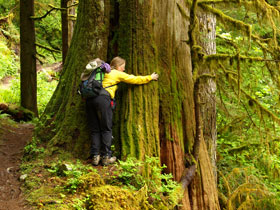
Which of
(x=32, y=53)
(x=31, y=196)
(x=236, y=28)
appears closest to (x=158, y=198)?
(x=31, y=196)

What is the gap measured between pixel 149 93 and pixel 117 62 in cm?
82

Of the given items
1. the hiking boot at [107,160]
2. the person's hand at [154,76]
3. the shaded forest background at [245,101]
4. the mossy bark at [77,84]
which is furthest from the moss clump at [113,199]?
the person's hand at [154,76]

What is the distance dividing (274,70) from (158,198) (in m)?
4.28

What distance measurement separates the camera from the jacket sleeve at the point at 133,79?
18.0 ft

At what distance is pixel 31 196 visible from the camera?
452 centimetres

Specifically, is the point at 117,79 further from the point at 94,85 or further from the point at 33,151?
the point at 33,151

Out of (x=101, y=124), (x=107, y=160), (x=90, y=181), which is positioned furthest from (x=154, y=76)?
(x=90, y=181)

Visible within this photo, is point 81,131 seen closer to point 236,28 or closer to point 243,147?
point 236,28

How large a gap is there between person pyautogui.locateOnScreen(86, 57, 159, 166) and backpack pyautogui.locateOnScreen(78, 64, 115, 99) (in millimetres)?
99

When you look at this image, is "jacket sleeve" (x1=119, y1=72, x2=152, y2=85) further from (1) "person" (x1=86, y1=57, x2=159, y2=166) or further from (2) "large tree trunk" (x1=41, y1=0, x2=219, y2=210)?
(2) "large tree trunk" (x1=41, y1=0, x2=219, y2=210)

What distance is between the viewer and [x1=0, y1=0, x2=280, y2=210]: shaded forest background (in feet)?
21.3

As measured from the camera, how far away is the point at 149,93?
5.75 m

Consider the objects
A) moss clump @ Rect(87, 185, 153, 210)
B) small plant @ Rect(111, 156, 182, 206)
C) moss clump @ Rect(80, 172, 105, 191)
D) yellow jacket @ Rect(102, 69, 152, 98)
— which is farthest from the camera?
yellow jacket @ Rect(102, 69, 152, 98)

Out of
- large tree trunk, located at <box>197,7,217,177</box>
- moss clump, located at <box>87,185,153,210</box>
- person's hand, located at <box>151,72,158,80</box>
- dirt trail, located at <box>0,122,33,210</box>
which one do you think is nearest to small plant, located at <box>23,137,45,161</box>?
dirt trail, located at <box>0,122,33,210</box>
